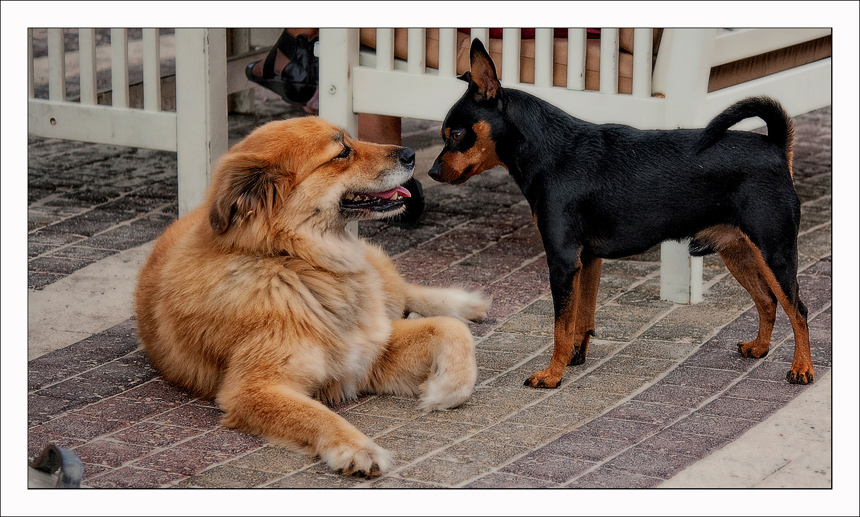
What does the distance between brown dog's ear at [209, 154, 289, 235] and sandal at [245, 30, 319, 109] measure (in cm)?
267

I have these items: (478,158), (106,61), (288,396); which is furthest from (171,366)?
(106,61)

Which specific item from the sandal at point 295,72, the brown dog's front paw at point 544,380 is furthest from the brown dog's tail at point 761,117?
the sandal at point 295,72

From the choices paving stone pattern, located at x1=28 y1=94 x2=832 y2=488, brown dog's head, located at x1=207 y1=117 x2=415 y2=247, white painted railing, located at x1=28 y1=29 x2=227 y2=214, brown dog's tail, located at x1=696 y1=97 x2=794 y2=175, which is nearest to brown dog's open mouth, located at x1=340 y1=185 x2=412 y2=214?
brown dog's head, located at x1=207 y1=117 x2=415 y2=247

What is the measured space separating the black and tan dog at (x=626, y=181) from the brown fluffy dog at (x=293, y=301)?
396 mm

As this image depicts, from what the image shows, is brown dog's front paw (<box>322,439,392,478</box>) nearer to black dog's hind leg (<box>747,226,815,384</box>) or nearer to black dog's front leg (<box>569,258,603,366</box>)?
black dog's front leg (<box>569,258,603,366</box>)

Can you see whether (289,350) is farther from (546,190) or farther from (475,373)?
(546,190)

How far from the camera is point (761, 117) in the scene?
3.98 meters

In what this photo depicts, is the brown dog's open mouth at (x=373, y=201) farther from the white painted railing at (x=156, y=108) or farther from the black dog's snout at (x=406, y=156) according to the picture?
the white painted railing at (x=156, y=108)

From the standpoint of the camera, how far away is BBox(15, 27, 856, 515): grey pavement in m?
3.41

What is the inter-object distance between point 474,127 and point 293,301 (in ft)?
3.29

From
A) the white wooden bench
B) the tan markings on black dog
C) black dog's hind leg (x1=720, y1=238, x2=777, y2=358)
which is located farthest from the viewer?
the white wooden bench

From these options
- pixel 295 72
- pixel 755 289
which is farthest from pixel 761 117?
pixel 295 72

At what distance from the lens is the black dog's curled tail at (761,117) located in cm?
395

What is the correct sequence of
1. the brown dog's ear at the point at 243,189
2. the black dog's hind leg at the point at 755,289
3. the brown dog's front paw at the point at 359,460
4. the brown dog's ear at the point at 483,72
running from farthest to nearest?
the black dog's hind leg at the point at 755,289 < the brown dog's ear at the point at 483,72 < the brown dog's ear at the point at 243,189 < the brown dog's front paw at the point at 359,460
